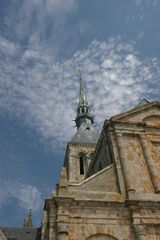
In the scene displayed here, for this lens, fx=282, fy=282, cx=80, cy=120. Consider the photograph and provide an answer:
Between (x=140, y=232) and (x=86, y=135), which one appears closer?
(x=140, y=232)

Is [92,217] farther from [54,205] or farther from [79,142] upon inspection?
[79,142]

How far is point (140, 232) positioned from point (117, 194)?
6.74ft

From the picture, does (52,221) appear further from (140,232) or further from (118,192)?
(140,232)

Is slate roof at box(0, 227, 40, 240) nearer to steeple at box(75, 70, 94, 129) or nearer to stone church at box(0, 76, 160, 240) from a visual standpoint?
stone church at box(0, 76, 160, 240)

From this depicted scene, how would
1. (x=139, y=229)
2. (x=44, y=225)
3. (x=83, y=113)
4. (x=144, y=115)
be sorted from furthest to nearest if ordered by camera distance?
(x=83, y=113) < (x=144, y=115) < (x=44, y=225) < (x=139, y=229)

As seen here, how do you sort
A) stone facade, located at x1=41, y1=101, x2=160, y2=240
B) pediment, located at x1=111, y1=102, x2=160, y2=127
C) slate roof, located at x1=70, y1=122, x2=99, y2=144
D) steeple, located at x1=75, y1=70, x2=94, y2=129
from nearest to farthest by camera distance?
stone facade, located at x1=41, y1=101, x2=160, y2=240, pediment, located at x1=111, y1=102, x2=160, y2=127, slate roof, located at x1=70, y1=122, x2=99, y2=144, steeple, located at x1=75, y1=70, x2=94, y2=129

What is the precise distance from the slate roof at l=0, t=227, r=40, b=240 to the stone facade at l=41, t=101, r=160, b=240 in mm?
10378

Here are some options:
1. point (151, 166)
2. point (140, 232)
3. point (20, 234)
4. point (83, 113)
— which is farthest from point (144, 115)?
point (83, 113)

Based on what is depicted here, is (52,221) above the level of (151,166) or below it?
below

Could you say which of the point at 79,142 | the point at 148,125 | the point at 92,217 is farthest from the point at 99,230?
the point at 79,142

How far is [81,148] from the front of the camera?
4156 centimetres

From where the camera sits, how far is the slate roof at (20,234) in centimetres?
2245

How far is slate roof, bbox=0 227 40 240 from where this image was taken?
22.5m

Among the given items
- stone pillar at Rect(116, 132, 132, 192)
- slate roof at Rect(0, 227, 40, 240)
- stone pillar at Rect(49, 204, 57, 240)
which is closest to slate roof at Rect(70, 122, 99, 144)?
slate roof at Rect(0, 227, 40, 240)
